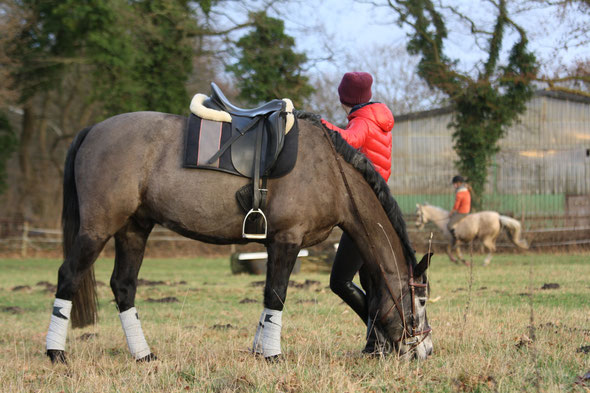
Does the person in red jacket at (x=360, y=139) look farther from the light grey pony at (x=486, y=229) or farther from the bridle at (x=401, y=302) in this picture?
the light grey pony at (x=486, y=229)

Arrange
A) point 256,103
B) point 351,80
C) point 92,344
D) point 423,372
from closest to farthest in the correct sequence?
1. point 423,372
2. point 351,80
3. point 92,344
4. point 256,103

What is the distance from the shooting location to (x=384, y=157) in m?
4.54

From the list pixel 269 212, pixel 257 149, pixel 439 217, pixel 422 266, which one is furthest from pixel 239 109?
pixel 439 217

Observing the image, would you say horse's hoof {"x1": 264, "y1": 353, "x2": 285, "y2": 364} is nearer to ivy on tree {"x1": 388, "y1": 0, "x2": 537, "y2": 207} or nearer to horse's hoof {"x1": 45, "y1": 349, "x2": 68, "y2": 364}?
horse's hoof {"x1": 45, "y1": 349, "x2": 68, "y2": 364}

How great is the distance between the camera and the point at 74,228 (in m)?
4.60

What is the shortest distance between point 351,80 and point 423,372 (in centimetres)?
222

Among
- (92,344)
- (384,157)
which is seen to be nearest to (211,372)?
(92,344)

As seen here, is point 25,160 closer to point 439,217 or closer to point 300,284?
point 439,217

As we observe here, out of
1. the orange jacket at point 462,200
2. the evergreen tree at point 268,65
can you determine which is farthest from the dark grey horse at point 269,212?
the evergreen tree at point 268,65

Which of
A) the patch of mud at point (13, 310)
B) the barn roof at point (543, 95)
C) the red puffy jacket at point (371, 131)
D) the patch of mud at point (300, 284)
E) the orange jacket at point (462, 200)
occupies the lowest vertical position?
the patch of mud at point (300, 284)

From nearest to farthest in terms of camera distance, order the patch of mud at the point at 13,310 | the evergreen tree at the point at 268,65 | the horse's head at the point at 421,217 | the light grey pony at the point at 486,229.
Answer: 1. the patch of mud at the point at 13,310
2. the light grey pony at the point at 486,229
3. the horse's head at the point at 421,217
4. the evergreen tree at the point at 268,65

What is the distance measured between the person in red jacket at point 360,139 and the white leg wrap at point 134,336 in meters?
1.51

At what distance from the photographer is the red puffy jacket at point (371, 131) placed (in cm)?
430

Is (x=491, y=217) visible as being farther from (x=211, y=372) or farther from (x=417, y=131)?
(x=211, y=372)
